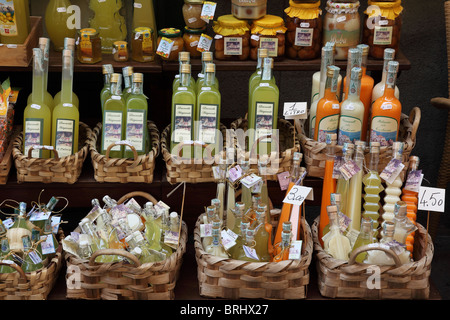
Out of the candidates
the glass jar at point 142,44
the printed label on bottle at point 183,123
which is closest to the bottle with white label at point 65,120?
the glass jar at point 142,44

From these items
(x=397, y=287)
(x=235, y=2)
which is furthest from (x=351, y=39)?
(x=397, y=287)

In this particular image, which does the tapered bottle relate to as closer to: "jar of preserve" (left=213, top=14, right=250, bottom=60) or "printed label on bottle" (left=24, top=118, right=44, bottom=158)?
"jar of preserve" (left=213, top=14, right=250, bottom=60)

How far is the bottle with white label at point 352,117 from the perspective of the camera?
2391 millimetres

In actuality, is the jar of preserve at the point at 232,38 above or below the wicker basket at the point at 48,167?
above

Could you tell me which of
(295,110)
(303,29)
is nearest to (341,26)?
(303,29)

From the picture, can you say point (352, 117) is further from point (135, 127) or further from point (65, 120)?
point (65, 120)

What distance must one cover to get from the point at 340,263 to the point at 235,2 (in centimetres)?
110

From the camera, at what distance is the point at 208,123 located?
2.43m

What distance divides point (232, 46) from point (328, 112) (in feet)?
1.55

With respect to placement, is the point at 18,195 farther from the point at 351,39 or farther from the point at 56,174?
the point at 351,39

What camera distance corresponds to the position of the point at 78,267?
7.08ft

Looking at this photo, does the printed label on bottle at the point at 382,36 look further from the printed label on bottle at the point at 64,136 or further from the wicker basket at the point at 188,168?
the printed label on bottle at the point at 64,136

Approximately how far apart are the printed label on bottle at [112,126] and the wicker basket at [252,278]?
54cm

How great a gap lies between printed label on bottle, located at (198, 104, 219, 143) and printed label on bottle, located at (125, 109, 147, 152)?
22 cm
